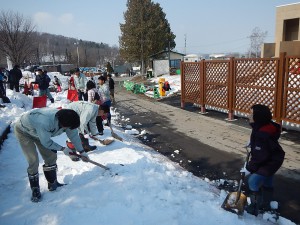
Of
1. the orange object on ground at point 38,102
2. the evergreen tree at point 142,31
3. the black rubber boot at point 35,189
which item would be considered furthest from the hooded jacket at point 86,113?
the evergreen tree at point 142,31

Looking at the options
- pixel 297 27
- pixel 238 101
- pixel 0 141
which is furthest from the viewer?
pixel 297 27

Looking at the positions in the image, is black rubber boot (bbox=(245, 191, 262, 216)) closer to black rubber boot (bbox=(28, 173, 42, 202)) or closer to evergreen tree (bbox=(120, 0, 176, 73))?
black rubber boot (bbox=(28, 173, 42, 202))

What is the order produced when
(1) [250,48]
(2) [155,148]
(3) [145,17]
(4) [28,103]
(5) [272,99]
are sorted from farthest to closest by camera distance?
(1) [250,48] < (3) [145,17] < (4) [28,103] < (5) [272,99] < (2) [155,148]

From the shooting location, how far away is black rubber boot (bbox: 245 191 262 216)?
11.2ft

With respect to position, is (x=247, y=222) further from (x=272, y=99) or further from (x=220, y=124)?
(x=220, y=124)

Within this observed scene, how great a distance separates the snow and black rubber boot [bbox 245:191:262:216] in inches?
3.3

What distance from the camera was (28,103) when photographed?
11812mm

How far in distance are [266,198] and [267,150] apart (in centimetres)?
82

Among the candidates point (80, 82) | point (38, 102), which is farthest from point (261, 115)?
point (38, 102)

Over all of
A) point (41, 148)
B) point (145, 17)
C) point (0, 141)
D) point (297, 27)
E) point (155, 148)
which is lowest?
point (155, 148)

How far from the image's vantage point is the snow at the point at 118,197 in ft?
10.7

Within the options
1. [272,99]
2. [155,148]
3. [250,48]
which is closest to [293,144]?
[272,99]

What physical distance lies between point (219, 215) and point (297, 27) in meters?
25.2

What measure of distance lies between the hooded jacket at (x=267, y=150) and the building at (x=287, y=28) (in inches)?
843
